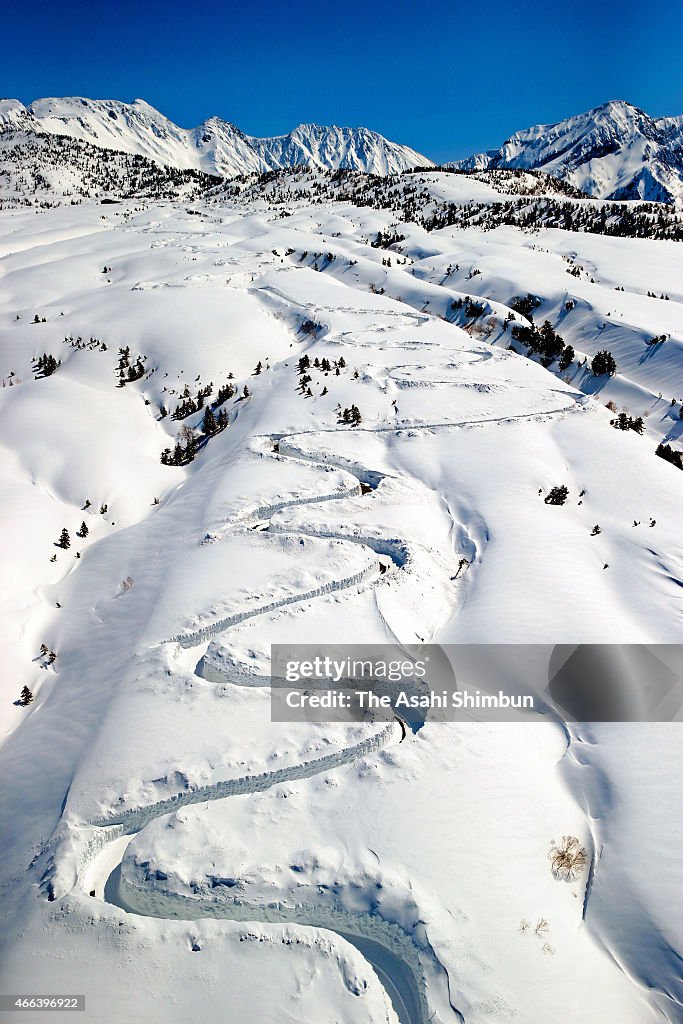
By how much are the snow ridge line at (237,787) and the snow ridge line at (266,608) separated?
3.49 meters

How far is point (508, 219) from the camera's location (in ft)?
223

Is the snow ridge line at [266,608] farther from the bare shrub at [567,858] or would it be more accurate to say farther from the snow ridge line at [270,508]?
the bare shrub at [567,858]

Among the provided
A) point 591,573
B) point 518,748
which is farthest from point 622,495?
point 518,748

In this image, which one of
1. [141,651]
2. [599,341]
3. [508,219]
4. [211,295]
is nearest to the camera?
[141,651]

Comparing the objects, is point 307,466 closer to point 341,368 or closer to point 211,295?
point 341,368

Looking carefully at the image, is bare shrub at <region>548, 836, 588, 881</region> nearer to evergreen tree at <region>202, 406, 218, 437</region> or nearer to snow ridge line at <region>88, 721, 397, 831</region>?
snow ridge line at <region>88, 721, 397, 831</region>

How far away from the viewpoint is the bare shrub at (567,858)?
7.46 metres

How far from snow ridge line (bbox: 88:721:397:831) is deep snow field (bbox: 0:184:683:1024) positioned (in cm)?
4

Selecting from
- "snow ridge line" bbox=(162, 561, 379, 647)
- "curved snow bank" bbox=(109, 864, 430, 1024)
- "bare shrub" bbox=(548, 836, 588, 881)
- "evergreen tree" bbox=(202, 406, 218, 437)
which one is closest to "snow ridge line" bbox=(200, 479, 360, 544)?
"snow ridge line" bbox=(162, 561, 379, 647)

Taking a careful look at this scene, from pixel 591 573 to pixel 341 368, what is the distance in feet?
61.4

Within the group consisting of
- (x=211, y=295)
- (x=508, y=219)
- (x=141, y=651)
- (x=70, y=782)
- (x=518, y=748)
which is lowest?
(x=70, y=782)

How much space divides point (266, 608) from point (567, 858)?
756cm

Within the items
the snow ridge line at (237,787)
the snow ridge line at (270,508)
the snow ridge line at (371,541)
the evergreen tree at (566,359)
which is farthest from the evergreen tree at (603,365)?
the snow ridge line at (237,787)

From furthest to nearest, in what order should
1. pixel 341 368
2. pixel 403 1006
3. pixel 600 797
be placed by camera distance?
pixel 341 368 < pixel 600 797 < pixel 403 1006
